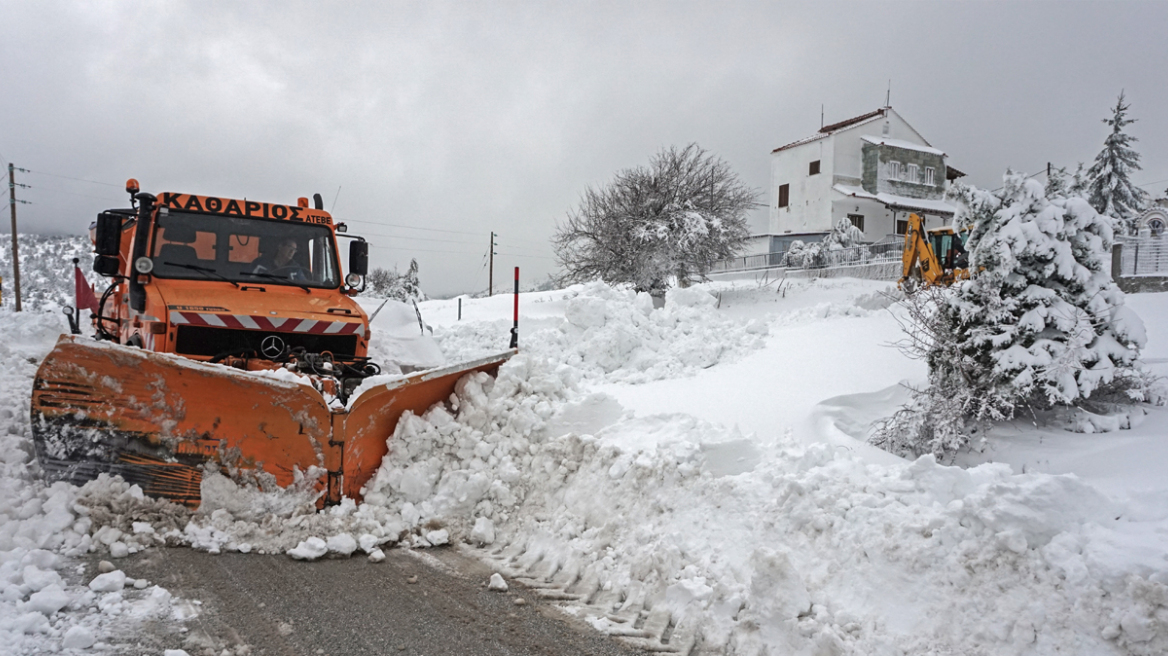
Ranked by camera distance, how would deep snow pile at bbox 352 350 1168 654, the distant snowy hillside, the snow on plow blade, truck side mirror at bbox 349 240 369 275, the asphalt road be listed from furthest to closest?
the distant snowy hillside, truck side mirror at bbox 349 240 369 275, the snow on plow blade, the asphalt road, deep snow pile at bbox 352 350 1168 654

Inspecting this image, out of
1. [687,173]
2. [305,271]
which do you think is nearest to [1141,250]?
[687,173]

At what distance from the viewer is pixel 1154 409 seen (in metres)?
5.22

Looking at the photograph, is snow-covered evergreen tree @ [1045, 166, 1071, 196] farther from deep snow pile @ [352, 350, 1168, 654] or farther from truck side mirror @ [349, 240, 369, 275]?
truck side mirror @ [349, 240, 369, 275]

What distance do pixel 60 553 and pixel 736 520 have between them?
3834 millimetres

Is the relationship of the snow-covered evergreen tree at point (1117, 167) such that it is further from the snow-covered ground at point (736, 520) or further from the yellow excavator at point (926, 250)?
the snow-covered ground at point (736, 520)

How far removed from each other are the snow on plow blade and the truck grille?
2.31 ft

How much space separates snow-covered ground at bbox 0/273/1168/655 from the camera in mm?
2812

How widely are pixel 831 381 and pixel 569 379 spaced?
2.99m

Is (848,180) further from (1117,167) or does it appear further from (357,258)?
(357,258)

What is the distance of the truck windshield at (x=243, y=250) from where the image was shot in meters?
5.69

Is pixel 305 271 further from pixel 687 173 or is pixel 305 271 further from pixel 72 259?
pixel 687 173

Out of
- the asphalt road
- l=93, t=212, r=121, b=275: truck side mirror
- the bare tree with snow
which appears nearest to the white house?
the bare tree with snow

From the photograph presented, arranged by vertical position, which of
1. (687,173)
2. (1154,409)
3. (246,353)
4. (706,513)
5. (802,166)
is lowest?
(706,513)

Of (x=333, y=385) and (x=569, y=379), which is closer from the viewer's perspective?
(x=333, y=385)
